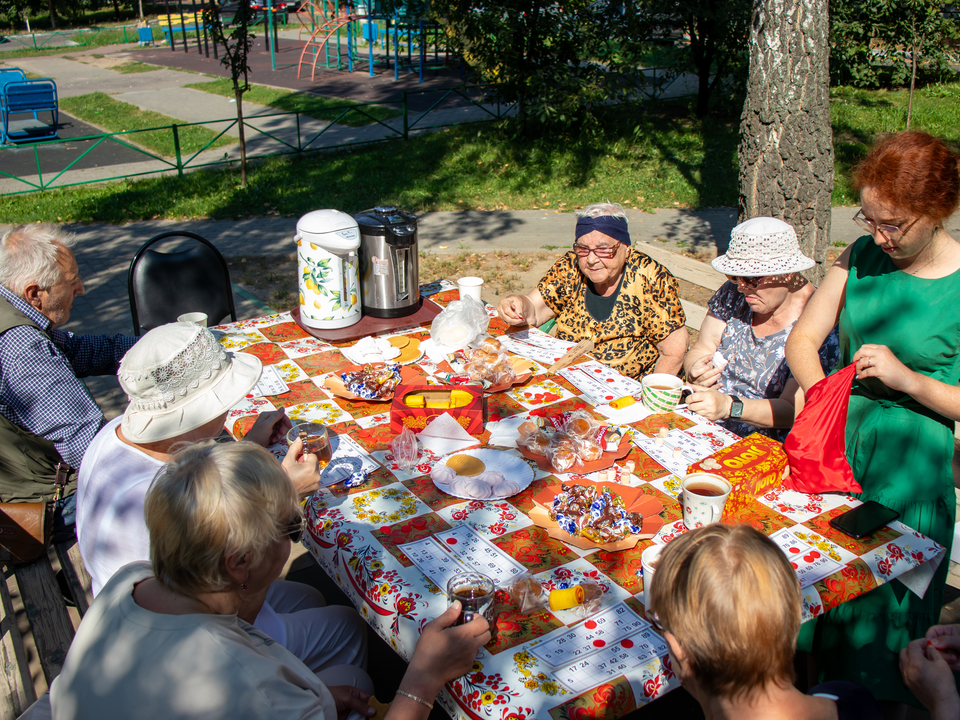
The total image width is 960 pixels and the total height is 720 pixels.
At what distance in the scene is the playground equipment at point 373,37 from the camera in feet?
61.0

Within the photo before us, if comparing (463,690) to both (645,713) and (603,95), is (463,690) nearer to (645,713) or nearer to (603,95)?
(645,713)

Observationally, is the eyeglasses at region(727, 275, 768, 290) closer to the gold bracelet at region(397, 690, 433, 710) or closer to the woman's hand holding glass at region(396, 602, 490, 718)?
the woman's hand holding glass at region(396, 602, 490, 718)

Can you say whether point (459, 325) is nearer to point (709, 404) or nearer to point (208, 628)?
point (709, 404)

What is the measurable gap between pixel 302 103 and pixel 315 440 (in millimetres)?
15283

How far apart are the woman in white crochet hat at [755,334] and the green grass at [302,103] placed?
37.9 ft

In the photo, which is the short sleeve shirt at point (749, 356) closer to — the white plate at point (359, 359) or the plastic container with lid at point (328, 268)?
the white plate at point (359, 359)

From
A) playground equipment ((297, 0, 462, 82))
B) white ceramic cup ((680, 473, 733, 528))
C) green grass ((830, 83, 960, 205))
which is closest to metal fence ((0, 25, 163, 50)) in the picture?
playground equipment ((297, 0, 462, 82))

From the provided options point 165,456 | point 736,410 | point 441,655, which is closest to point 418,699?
point 441,655

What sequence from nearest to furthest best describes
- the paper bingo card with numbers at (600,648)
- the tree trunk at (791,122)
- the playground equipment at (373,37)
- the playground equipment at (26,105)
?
the paper bingo card with numbers at (600,648) < the tree trunk at (791,122) < the playground equipment at (26,105) < the playground equipment at (373,37)

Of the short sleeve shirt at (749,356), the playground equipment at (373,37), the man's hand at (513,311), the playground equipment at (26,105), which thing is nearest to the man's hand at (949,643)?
the short sleeve shirt at (749,356)

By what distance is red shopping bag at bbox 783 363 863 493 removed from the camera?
2244mm

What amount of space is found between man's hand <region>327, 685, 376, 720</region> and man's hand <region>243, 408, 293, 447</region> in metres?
0.94

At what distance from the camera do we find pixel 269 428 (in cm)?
264

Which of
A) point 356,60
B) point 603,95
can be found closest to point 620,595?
point 603,95
